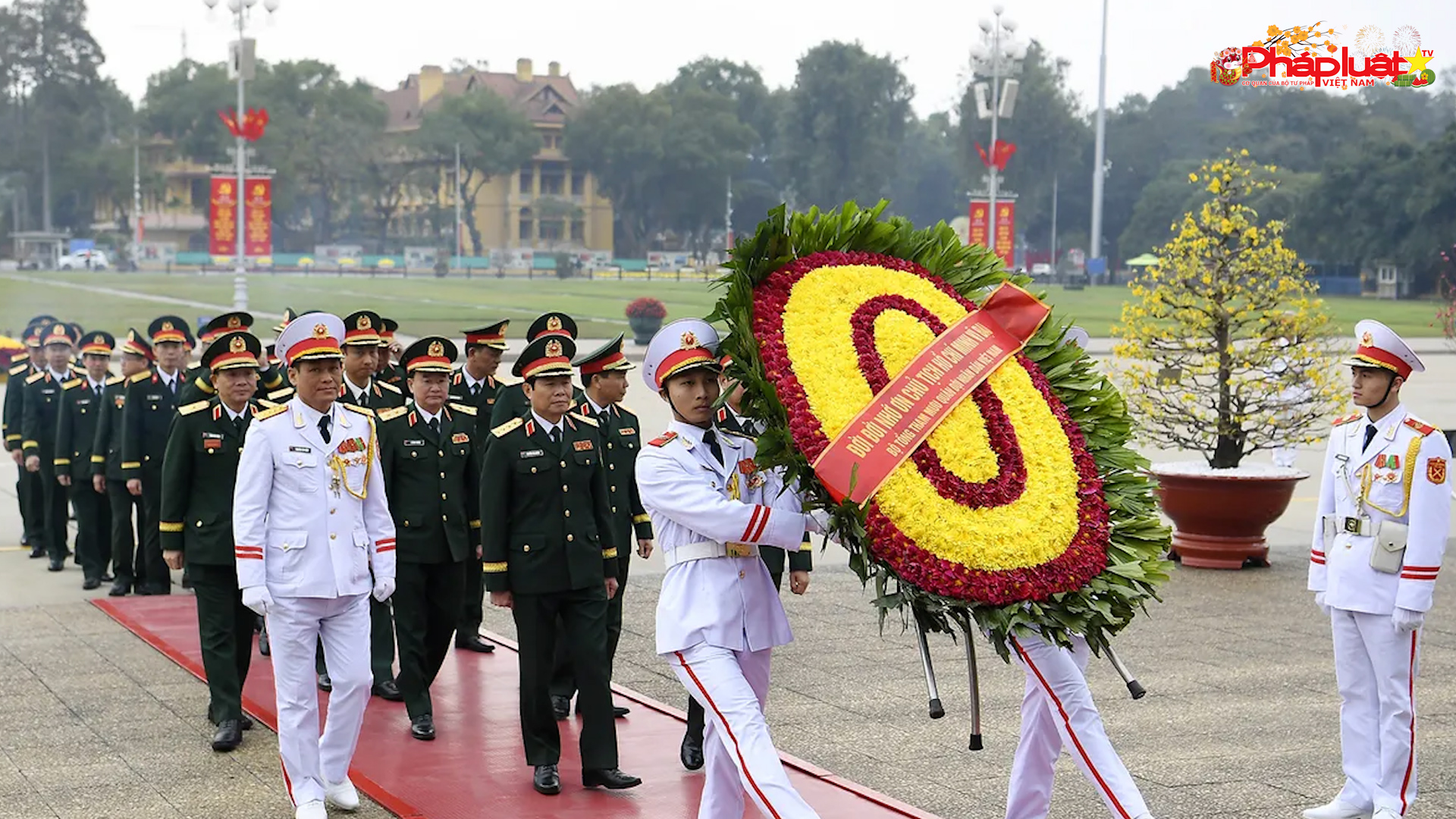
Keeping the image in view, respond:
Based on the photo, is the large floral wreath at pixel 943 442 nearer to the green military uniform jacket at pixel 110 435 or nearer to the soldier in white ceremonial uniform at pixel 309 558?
the soldier in white ceremonial uniform at pixel 309 558

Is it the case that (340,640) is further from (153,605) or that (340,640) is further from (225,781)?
(153,605)

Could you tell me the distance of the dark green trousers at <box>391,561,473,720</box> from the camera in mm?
7035

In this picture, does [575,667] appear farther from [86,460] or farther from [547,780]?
[86,460]

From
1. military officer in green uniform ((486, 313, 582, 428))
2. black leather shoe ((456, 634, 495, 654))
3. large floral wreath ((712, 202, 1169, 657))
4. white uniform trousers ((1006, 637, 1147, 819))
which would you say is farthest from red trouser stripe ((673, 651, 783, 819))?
black leather shoe ((456, 634, 495, 654))

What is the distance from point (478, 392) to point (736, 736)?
4.52m

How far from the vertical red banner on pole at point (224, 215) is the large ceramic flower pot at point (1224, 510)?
3204cm

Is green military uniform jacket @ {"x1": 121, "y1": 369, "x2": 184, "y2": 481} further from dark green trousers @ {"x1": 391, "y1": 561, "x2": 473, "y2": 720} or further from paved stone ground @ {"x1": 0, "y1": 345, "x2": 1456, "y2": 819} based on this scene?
dark green trousers @ {"x1": 391, "y1": 561, "x2": 473, "y2": 720}

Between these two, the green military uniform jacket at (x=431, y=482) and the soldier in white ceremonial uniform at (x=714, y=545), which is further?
the green military uniform jacket at (x=431, y=482)

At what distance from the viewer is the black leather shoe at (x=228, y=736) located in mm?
6660

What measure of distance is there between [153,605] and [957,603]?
6665mm

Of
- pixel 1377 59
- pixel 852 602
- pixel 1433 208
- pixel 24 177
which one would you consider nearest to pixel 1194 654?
pixel 852 602

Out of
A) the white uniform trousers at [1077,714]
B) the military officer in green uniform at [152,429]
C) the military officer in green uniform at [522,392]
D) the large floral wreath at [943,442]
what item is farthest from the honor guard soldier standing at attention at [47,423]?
the white uniform trousers at [1077,714]

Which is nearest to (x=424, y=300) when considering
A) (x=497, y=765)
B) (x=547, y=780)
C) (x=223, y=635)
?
(x=223, y=635)

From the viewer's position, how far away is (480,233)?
84.2 meters
